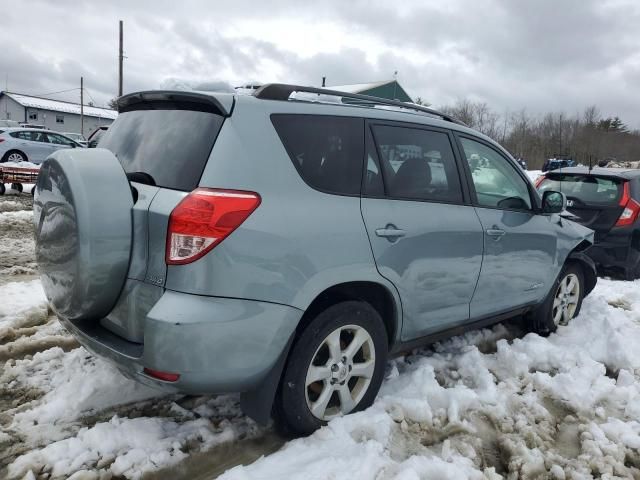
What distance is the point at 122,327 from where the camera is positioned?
2346mm

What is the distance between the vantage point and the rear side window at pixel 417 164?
115 inches

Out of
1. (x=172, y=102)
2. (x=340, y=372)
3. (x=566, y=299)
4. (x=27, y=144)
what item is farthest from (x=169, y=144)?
(x=27, y=144)

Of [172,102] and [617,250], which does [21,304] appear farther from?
[617,250]

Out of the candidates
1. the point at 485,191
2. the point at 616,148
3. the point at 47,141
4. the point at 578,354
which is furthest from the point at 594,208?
the point at 616,148

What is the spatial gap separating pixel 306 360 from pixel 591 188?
20.2ft

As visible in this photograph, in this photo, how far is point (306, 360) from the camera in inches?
97.7

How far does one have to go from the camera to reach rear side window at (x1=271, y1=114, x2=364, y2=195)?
8.18 feet

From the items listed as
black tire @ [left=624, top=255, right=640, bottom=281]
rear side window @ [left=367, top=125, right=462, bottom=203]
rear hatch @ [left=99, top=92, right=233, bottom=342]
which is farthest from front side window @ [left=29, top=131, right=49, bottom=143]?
black tire @ [left=624, top=255, right=640, bottom=281]

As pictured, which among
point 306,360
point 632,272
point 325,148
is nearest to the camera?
point 306,360

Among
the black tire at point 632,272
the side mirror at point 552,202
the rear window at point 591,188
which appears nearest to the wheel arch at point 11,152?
the rear window at point 591,188

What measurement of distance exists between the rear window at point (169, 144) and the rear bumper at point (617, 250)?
20.5ft

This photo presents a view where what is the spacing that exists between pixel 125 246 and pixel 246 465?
4.00 ft

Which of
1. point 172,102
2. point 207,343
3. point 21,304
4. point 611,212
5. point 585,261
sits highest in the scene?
point 172,102

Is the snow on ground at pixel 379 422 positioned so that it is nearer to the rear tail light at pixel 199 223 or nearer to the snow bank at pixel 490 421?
the snow bank at pixel 490 421
